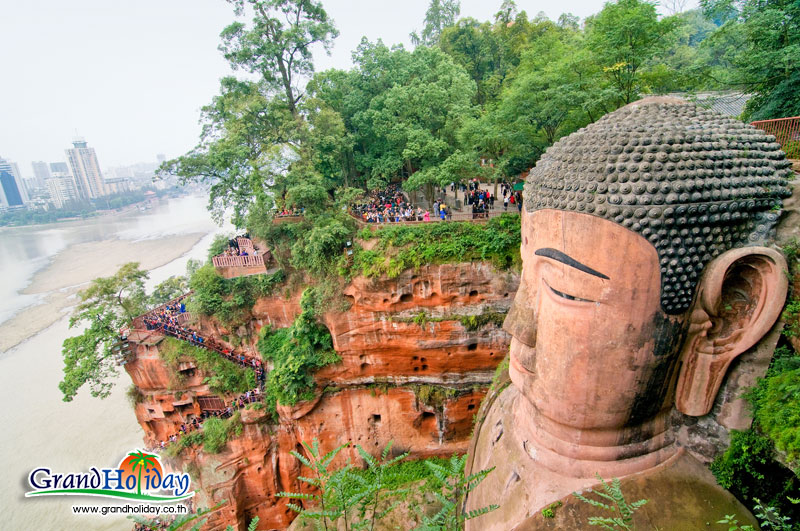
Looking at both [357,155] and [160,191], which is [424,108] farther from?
[160,191]

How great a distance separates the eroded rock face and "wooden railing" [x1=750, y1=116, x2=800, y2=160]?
6.82 metres

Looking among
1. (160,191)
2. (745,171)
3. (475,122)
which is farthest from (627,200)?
(160,191)

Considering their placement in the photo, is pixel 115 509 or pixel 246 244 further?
pixel 246 244

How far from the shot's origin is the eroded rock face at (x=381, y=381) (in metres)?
12.9

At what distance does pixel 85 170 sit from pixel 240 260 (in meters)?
93.8

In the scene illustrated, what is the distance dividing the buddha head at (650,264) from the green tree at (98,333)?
1607 cm

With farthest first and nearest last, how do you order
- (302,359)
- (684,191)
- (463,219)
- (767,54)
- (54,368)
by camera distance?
(54,368), (302,359), (463,219), (767,54), (684,191)

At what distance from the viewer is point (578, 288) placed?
4.33 meters

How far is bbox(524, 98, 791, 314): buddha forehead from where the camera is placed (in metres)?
3.97

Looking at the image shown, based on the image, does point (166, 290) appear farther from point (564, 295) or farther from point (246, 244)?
point (564, 295)

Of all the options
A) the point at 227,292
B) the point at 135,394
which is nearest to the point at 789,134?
the point at 227,292

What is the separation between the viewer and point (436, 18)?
32906mm

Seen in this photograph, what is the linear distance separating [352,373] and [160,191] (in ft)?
332

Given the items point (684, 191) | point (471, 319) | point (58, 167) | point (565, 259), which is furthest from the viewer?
point (58, 167)
